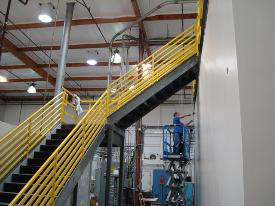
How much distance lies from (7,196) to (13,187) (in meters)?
0.35

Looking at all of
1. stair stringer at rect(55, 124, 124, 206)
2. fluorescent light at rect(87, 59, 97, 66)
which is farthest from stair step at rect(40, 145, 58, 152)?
fluorescent light at rect(87, 59, 97, 66)

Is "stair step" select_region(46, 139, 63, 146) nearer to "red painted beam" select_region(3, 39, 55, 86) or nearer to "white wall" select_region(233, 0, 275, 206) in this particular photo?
"white wall" select_region(233, 0, 275, 206)

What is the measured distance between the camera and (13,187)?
6.50 metres

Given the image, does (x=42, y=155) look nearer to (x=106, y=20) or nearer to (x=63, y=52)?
(x=63, y=52)

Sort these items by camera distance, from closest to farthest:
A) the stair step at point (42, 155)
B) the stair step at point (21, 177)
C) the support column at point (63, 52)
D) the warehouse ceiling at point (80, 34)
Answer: the stair step at point (21, 177)
the stair step at point (42, 155)
the support column at point (63, 52)
the warehouse ceiling at point (80, 34)

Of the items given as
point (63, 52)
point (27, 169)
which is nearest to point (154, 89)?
point (63, 52)

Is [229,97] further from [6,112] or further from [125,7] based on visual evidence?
[6,112]

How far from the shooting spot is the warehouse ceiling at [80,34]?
41.3 feet

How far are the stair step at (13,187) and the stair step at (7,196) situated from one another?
0.29m

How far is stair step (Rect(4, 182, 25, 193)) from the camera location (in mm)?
6453

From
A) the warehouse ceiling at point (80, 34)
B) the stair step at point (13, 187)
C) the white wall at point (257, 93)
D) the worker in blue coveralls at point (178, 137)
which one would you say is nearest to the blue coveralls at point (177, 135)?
the worker in blue coveralls at point (178, 137)

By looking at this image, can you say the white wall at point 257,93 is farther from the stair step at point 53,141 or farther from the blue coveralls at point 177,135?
the blue coveralls at point 177,135

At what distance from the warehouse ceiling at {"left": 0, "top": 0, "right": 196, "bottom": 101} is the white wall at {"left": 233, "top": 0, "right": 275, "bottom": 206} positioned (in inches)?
409

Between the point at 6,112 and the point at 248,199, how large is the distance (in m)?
27.0
